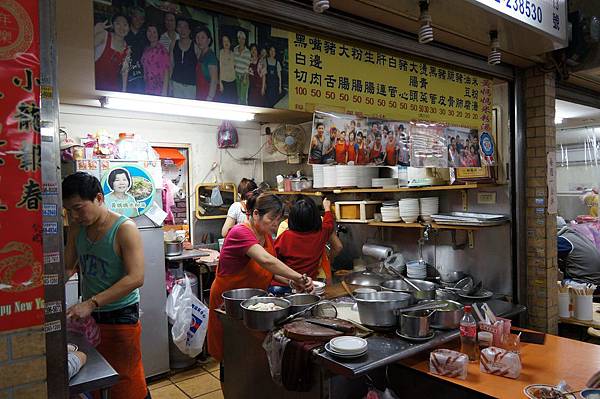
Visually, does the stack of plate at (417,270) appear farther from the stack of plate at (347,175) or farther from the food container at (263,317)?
the food container at (263,317)

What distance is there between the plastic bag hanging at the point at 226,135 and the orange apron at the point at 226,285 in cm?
328

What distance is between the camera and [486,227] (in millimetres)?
3566

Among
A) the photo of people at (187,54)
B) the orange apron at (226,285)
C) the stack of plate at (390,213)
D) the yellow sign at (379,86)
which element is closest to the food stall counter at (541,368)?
the orange apron at (226,285)

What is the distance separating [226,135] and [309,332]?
14.1 feet

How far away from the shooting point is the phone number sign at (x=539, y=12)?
227 centimetres

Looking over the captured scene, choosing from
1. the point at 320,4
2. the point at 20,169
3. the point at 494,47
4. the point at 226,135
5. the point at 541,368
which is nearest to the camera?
the point at 20,169

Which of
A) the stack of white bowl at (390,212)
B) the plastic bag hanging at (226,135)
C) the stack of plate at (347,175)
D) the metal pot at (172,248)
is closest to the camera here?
the stack of white bowl at (390,212)

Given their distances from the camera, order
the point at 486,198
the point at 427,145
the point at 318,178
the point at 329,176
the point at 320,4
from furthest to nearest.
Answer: the point at 318,178
the point at 329,176
the point at 486,198
the point at 427,145
the point at 320,4

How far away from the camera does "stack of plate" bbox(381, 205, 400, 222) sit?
4.20 m

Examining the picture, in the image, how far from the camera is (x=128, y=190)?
3840mm

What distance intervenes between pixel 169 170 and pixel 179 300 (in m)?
2.24

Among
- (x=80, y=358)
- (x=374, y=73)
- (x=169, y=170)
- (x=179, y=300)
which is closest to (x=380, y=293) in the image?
(x=374, y=73)

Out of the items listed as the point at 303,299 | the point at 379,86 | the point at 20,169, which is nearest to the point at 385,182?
the point at 379,86

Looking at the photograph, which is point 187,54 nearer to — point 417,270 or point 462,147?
point 462,147
